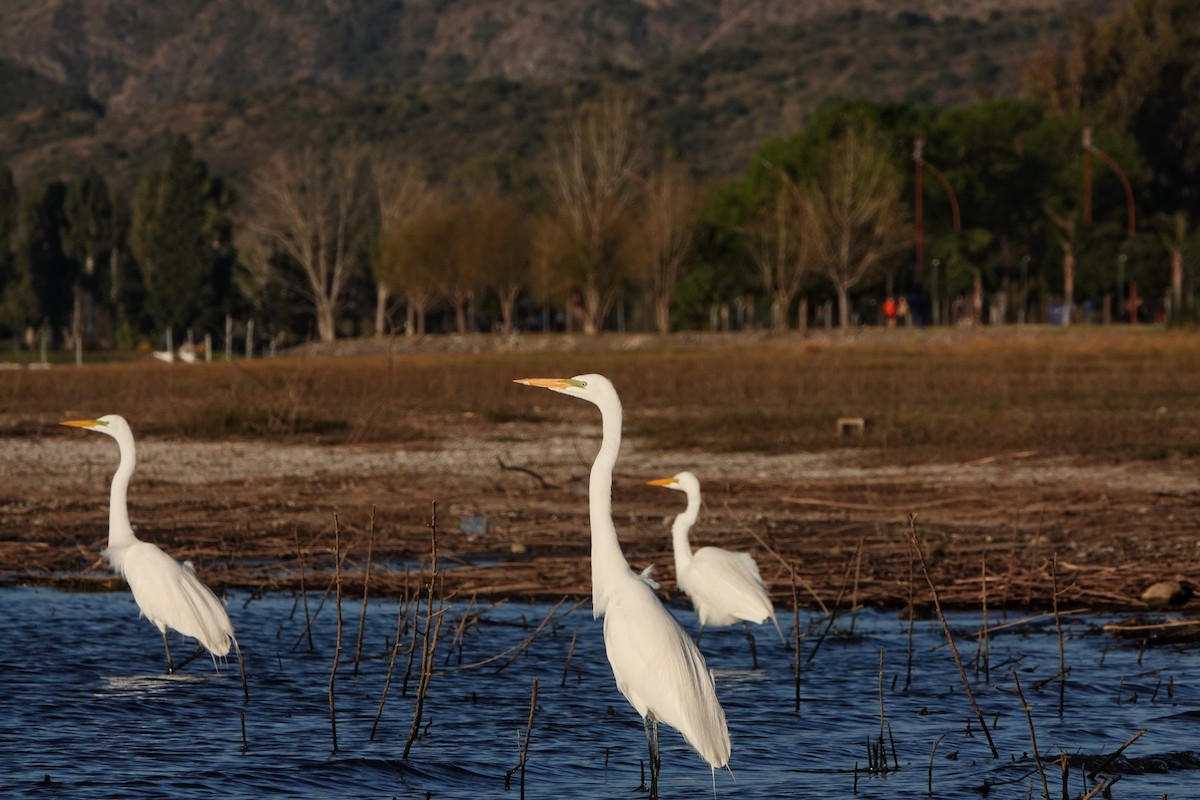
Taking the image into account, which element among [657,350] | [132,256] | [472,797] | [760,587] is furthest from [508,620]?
[132,256]

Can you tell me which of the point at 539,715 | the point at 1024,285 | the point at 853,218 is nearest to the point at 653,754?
the point at 539,715

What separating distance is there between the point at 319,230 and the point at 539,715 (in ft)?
243

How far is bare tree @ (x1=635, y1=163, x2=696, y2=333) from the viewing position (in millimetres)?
72875

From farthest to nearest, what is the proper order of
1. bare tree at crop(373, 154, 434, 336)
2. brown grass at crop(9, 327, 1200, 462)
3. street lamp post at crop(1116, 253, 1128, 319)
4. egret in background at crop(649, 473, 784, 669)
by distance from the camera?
bare tree at crop(373, 154, 434, 336) < street lamp post at crop(1116, 253, 1128, 319) < brown grass at crop(9, 327, 1200, 462) < egret in background at crop(649, 473, 784, 669)

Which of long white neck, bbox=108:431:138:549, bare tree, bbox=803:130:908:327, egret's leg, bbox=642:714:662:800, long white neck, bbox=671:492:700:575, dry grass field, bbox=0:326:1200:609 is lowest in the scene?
egret's leg, bbox=642:714:662:800

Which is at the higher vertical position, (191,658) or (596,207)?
(596,207)

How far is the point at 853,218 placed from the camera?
6825 cm

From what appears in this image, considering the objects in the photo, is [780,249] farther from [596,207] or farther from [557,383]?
[557,383]

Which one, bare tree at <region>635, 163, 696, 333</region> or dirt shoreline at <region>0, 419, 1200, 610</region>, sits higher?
bare tree at <region>635, 163, 696, 333</region>

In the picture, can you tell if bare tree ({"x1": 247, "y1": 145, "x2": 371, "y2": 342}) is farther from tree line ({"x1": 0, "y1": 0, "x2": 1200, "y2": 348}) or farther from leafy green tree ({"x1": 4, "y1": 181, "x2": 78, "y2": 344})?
leafy green tree ({"x1": 4, "y1": 181, "x2": 78, "y2": 344})

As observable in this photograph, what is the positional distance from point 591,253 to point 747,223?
706 centimetres

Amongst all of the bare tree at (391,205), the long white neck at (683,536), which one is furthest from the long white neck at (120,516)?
the bare tree at (391,205)

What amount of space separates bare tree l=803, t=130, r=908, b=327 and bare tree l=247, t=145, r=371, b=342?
2308 centimetres

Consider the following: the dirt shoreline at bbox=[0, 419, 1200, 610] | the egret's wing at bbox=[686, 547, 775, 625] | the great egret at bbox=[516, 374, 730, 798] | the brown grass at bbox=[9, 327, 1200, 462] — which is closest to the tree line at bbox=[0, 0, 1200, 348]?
the brown grass at bbox=[9, 327, 1200, 462]
